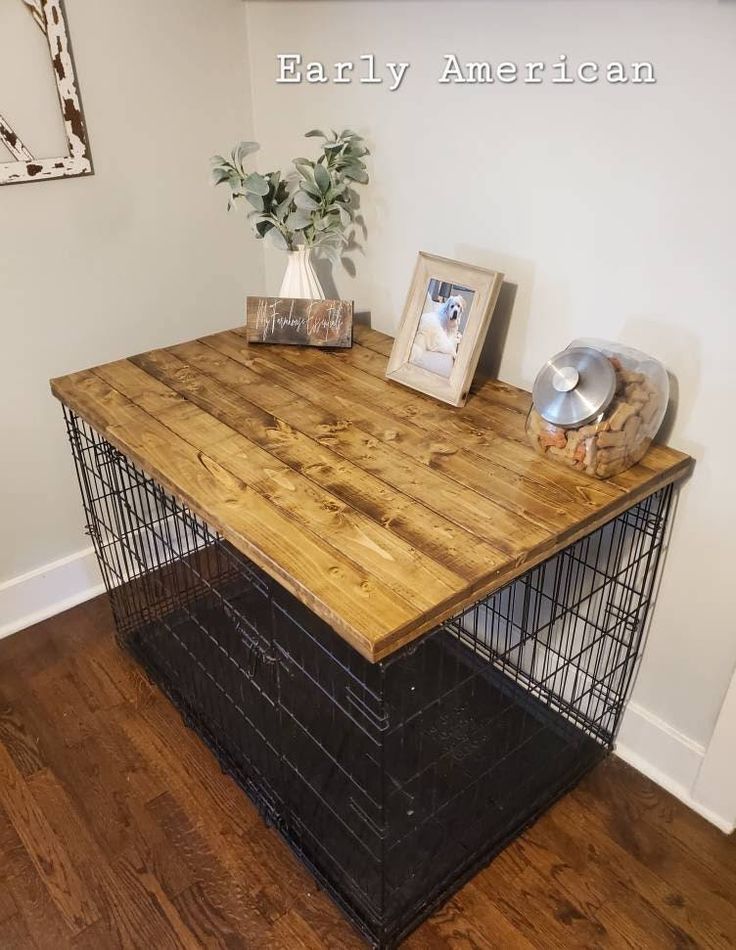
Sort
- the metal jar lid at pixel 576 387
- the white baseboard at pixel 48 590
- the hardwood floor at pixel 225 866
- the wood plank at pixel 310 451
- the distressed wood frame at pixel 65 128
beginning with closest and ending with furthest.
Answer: the wood plank at pixel 310 451 < the metal jar lid at pixel 576 387 < the hardwood floor at pixel 225 866 < the distressed wood frame at pixel 65 128 < the white baseboard at pixel 48 590

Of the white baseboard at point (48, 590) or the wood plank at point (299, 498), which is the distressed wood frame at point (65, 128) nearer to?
the wood plank at point (299, 498)

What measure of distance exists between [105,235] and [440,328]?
3.04 ft

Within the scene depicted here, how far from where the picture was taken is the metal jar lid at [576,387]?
1.31m

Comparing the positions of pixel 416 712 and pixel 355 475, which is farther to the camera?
pixel 416 712

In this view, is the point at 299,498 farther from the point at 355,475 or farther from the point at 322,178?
the point at 322,178

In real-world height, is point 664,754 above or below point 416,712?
below

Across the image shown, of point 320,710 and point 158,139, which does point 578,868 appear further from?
point 158,139

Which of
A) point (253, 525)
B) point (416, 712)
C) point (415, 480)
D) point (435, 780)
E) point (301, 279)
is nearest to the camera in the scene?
point (253, 525)

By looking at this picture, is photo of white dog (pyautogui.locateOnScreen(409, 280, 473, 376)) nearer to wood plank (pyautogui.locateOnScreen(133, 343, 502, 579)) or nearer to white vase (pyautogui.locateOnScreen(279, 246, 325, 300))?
wood plank (pyautogui.locateOnScreen(133, 343, 502, 579))

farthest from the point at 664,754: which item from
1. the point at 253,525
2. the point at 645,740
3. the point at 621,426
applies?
the point at 253,525

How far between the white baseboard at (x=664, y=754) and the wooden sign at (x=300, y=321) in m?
1.07

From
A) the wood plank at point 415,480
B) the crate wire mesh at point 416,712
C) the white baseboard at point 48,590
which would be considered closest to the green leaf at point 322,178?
the wood plank at point 415,480

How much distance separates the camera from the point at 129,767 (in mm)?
1773

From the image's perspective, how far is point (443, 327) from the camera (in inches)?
63.0
